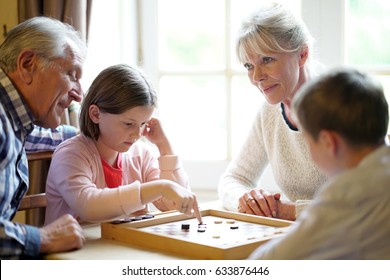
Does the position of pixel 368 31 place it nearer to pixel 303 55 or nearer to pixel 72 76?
pixel 303 55

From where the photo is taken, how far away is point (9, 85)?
1.87 m

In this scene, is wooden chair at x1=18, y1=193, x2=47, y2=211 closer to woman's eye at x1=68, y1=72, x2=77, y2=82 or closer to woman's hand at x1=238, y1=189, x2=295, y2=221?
woman's eye at x1=68, y1=72, x2=77, y2=82

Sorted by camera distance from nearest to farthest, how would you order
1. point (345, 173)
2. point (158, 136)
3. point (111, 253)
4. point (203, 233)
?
point (345, 173) → point (111, 253) → point (203, 233) → point (158, 136)

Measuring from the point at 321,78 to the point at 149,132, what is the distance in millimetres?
1056

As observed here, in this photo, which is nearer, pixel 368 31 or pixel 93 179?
pixel 93 179

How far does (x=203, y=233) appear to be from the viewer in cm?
172

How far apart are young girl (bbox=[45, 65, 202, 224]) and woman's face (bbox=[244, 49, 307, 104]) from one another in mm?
380

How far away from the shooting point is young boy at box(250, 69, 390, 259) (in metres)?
1.29

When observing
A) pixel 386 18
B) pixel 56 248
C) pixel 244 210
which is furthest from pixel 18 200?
pixel 386 18

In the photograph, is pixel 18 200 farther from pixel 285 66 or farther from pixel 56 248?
pixel 285 66

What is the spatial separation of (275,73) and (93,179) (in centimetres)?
71

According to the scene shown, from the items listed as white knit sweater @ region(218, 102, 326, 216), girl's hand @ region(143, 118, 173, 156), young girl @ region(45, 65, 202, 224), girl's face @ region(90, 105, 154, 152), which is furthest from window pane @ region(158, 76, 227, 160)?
girl's face @ region(90, 105, 154, 152)

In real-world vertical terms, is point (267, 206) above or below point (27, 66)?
below

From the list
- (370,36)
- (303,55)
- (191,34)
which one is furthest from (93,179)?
(370,36)
